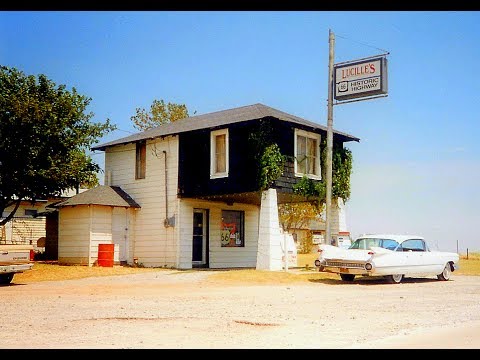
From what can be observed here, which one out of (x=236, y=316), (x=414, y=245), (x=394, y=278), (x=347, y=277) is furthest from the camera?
(x=347, y=277)

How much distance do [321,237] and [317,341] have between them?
57.4 m

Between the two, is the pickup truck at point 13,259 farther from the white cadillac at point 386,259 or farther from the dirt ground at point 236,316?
the white cadillac at point 386,259

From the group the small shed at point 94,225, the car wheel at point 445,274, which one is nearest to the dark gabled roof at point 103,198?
the small shed at point 94,225

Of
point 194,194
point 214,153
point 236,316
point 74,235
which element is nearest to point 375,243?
point 214,153

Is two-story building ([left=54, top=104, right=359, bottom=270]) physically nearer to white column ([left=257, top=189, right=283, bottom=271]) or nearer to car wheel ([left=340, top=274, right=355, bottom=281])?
white column ([left=257, top=189, right=283, bottom=271])

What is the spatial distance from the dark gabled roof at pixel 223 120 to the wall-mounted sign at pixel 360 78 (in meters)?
1.95

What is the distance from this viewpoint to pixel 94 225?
25859mm

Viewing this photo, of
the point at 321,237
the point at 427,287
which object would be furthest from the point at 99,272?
the point at 321,237

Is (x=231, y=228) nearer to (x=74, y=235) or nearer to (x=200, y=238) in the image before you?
(x=200, y=238)

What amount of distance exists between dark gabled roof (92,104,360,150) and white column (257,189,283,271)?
10.7 ft

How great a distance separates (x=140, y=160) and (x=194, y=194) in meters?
4.11

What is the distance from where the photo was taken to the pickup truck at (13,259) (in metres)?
17.8

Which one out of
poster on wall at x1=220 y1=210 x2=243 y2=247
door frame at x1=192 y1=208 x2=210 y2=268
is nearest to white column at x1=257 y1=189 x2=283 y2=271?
door frame at x1=192 y1=208 x2=210 y2=268
